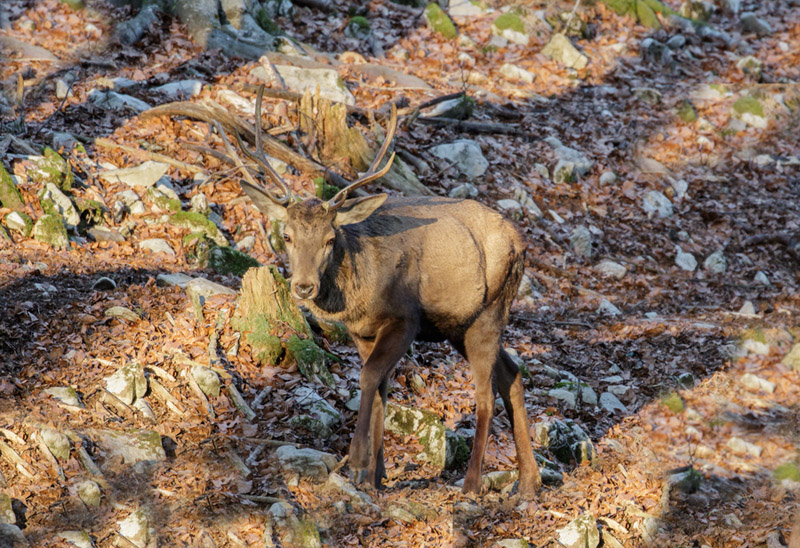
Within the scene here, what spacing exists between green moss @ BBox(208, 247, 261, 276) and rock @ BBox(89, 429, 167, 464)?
12.1 feet

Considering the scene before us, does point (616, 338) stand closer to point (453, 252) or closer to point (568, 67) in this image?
point (453, 252)

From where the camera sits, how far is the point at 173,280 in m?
9.02

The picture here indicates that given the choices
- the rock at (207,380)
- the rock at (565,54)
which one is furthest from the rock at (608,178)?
the rock at (207,380)

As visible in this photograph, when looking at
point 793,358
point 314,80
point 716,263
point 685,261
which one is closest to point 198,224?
point 314,80

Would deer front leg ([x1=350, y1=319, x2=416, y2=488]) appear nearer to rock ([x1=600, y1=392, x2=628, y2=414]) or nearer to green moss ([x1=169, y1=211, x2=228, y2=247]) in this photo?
rock ([x1=600, y1=392, x2=628, y2=414])

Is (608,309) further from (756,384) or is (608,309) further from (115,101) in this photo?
(115,101)

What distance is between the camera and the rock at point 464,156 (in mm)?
14008

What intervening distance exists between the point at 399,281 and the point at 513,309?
4838 millimetres

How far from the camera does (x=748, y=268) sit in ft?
45.6

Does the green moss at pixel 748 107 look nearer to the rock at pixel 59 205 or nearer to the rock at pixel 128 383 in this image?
the rock at pixel 59 205

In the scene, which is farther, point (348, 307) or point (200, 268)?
point (200, 268)

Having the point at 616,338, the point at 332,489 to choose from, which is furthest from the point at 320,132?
the point at 332,489

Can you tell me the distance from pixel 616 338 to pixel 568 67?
985cm

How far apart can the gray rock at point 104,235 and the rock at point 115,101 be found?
3371 mm
